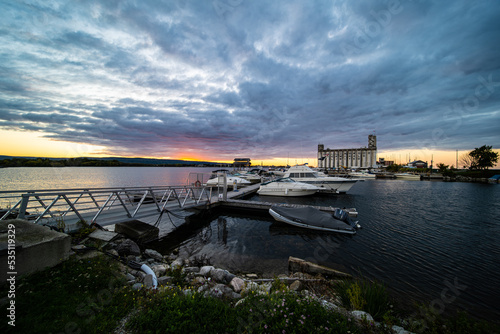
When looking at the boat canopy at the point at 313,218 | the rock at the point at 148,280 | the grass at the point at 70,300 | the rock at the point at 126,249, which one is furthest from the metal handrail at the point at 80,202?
the boat canopy at the point at 313,218

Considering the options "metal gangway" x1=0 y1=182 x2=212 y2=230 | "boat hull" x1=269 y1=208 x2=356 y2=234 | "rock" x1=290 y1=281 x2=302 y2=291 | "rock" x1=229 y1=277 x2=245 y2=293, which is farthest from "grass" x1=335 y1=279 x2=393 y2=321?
"metal gangway" x1=0 y1=182 x2=212 y2=230

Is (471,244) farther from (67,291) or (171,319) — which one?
(67,291)

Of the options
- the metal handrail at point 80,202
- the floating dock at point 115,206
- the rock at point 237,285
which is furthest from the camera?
the floating dock at point 115,206

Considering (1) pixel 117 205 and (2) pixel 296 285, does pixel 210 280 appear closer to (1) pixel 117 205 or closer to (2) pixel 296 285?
(2) pixel 296 285

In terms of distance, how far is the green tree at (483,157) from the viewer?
6359 centimetres

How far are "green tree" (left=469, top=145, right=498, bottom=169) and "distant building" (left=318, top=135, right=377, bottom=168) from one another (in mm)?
100000

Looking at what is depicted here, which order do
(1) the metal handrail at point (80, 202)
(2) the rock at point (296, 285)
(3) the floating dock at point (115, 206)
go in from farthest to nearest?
(3) the floating dock at point (115, 206) < (1) the metal handrail at point (80, 202) < (2) the rock at point (296, 285)

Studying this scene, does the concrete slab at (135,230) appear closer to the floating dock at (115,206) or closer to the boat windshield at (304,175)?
the floating dock at (115,206)

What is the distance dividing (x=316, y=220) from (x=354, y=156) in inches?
7689

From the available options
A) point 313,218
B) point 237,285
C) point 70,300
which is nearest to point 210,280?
point 237,285

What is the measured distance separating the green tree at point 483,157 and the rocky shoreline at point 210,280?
97.3 metres

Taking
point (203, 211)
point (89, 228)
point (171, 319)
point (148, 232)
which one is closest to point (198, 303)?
point (171, 319)

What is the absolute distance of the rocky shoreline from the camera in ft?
14.5

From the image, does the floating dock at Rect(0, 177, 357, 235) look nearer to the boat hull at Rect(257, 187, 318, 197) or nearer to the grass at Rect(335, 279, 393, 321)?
the boat hull at Rect(257, 187, 318, 197)
